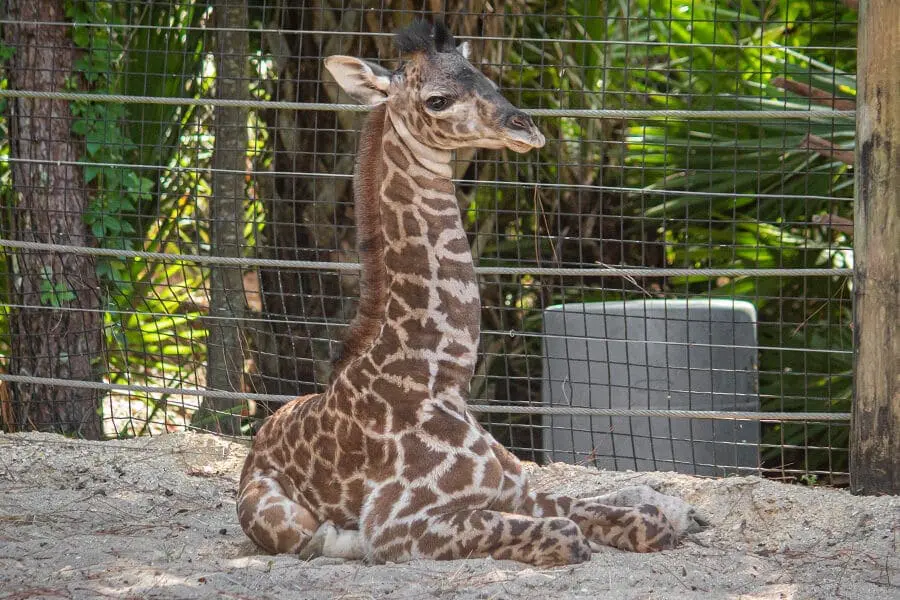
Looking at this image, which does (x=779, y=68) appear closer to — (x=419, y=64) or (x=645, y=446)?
(x=645, y=446)

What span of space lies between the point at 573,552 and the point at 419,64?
167 cm

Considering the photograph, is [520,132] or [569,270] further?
[569,270]

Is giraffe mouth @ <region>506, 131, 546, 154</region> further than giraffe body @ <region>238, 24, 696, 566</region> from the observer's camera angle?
No

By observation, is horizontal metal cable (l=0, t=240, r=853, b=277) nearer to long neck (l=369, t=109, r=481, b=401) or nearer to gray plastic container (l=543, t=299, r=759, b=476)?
gray plastic container (l=543, t=299, r=759, b=476)

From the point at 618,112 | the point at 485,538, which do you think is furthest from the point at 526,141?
the point at 618,112

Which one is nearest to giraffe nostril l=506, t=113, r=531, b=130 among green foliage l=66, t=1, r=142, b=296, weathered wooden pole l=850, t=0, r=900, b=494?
weathered wooden pole l=850, t=0, r=900, b=494

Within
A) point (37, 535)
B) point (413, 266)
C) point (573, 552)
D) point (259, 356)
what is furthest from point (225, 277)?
point (573, 552)

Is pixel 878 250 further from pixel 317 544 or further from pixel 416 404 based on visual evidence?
pixel 317 544

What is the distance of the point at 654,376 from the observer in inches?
222

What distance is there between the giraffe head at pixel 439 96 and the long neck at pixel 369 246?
14cm

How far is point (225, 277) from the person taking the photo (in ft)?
21.3

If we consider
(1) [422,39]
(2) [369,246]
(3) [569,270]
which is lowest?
(3) [569,270]

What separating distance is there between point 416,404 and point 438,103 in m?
0.98

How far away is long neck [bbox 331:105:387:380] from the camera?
3.92m
